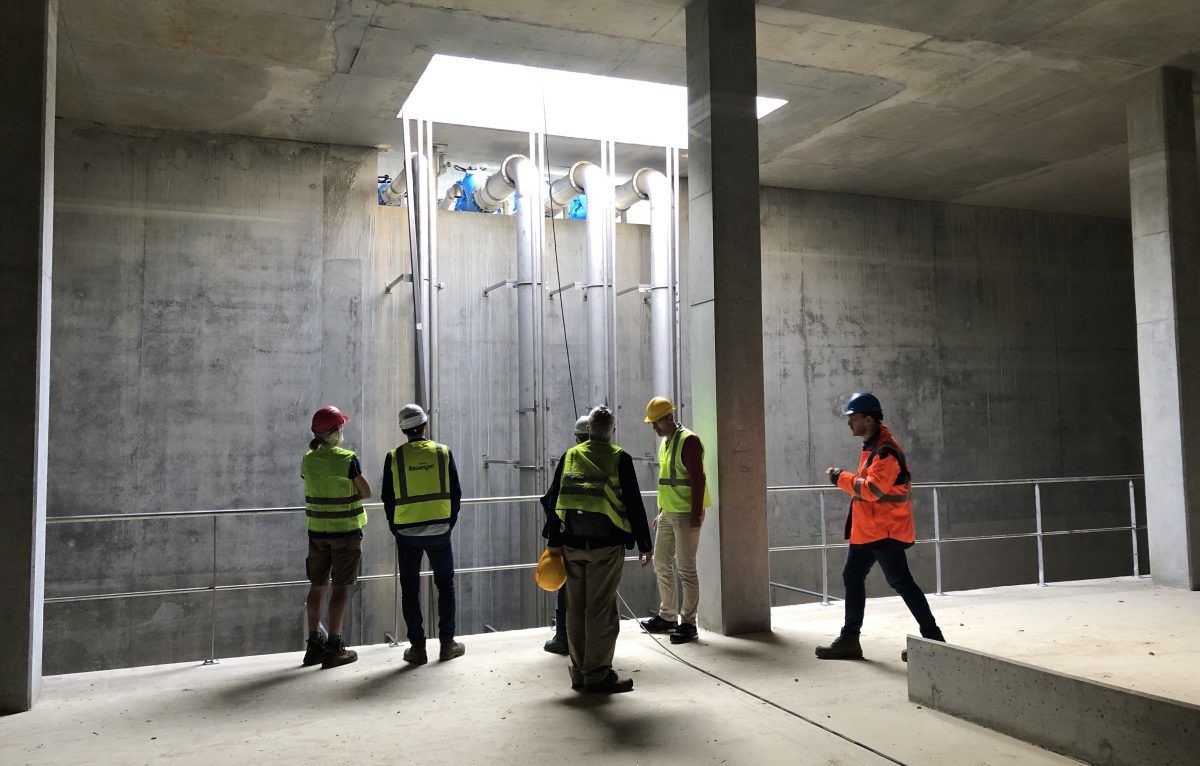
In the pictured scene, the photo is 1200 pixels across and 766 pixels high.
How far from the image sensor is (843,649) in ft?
19.4

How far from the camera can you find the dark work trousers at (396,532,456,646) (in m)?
6.04

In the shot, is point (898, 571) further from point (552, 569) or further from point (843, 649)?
point (552, 569)

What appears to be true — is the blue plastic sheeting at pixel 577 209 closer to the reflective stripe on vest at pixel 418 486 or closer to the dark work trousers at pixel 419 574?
the reflective stripe on vest at pixel 418 486

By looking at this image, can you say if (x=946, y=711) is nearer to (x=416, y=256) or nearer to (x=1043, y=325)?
(x=416, y=256)

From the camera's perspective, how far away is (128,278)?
31.0 feet

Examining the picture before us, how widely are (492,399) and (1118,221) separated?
36.2 feet

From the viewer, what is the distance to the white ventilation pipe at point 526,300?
33.4 ft

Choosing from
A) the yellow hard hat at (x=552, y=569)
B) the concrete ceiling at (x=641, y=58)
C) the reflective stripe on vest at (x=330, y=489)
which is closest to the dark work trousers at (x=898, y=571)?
the yellow hard hat at (x=552, y=569)

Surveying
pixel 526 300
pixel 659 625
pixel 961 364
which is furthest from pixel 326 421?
pixel 961 364

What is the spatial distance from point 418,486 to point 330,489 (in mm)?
594

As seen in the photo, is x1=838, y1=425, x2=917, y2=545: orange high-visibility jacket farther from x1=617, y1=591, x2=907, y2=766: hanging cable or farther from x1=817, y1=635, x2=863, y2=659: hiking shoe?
x1=617, y1=591, x2=907, y2=766: hanging cable

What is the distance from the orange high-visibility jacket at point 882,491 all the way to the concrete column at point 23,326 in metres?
4.83

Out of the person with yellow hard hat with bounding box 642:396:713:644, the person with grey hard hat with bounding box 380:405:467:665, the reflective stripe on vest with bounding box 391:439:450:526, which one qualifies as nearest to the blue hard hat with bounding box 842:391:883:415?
the person with yellow hard hat with bounding box 642:396:713:644

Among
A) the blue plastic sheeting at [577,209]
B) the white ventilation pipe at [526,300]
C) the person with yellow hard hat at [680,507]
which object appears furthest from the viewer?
the blue plastic sheeting at [577,209]
